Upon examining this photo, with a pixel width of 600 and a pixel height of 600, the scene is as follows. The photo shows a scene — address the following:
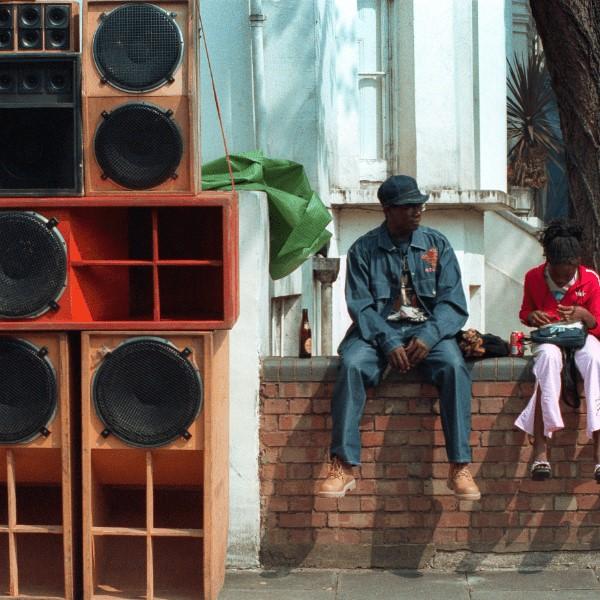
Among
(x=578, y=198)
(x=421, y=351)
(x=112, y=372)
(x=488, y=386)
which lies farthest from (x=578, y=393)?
(x=112, y=372)

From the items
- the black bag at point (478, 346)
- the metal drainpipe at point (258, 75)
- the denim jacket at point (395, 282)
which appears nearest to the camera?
the denim jacket at point (395, 282)

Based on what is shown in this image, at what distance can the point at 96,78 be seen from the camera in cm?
642

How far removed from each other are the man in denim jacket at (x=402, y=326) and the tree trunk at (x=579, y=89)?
3.79ft

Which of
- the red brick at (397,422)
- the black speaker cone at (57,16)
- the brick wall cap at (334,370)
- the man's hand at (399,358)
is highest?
the black speaker cone at (57,16)

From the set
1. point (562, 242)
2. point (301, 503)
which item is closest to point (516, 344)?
point (562, 242)

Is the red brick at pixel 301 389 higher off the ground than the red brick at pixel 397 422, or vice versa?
the red brick at pixel 301 389

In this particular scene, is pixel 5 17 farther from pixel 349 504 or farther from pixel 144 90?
pixel 349 504

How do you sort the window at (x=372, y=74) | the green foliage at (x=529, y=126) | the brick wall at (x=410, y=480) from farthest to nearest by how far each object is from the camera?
the green foliage at (x=529, y=126) → the window at (x=372, y=74) → the brick wall at (x=410, y=480)

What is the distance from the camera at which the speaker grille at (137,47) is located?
20.9 ft

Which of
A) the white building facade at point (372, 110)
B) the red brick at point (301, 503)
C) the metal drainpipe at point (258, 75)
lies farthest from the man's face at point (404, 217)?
the metal drainpipe at point (258, 75)

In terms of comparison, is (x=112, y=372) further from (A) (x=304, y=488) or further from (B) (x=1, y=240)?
(A) (x=304, y=488)

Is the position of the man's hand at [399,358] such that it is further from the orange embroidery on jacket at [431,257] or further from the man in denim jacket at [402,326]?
the orange embroidery on jacket at [431,257]

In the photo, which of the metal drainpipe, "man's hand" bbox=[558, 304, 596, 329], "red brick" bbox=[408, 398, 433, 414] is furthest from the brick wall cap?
the metal drainpipe

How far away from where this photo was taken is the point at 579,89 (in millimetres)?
7770
